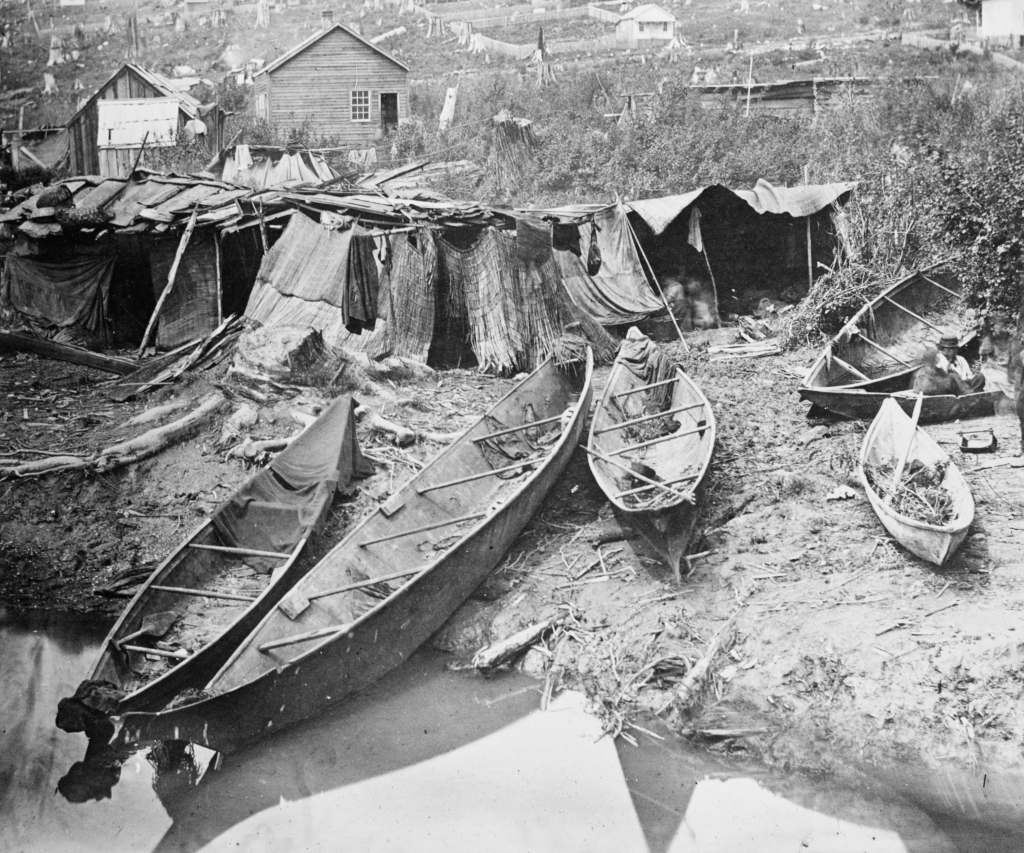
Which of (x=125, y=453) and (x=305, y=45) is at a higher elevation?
(x=305, y=45)

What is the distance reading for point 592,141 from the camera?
17.4 metres

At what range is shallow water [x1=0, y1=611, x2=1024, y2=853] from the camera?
16.4ft

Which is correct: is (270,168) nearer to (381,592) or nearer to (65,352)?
Result: (65,352)

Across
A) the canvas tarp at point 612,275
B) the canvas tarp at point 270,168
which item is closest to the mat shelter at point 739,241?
the canvas tarp at point 612,275

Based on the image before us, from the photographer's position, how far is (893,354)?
35.1ft

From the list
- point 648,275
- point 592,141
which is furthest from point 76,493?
point 592,141

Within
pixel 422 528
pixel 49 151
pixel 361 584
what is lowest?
pixel 361 584

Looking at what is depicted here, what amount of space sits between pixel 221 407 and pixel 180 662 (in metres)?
4.31

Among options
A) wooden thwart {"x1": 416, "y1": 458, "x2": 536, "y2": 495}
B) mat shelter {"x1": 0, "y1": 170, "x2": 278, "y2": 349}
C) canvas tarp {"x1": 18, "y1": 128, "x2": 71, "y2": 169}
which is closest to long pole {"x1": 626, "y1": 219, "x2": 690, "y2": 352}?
wooden thwart {"x1": 416, "y1": 458, "x2": 536, "y2": 495}

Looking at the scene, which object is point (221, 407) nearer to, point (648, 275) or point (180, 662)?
point (180, 662)

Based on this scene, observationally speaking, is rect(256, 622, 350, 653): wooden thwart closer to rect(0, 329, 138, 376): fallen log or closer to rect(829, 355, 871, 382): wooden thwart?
rect(0, 329, 138, 376): fallen log

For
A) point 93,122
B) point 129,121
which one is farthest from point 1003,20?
point 93,122

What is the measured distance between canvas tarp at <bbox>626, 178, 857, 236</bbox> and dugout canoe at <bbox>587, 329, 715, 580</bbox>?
299 cm

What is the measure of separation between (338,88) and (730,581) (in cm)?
1551
